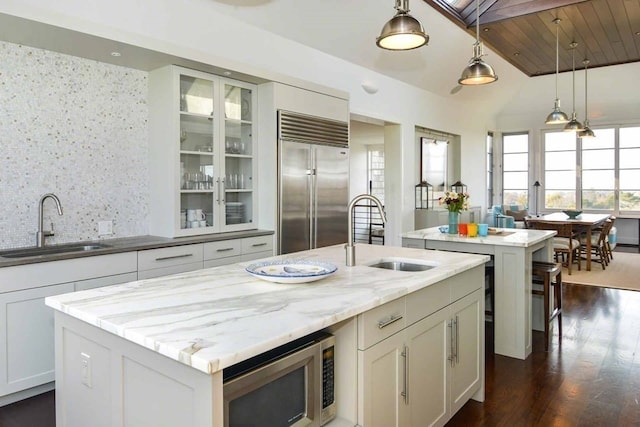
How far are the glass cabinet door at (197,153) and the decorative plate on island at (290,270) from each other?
5.54ft

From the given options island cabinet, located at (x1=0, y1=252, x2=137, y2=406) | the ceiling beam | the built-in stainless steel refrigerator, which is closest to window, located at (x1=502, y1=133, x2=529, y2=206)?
the ceiling beam

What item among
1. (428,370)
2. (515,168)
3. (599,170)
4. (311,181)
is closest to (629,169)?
(599,170)

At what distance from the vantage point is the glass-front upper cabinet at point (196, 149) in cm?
368

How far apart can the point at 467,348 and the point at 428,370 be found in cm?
53

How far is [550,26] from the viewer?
19.9ft

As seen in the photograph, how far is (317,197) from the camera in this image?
15.3 feet

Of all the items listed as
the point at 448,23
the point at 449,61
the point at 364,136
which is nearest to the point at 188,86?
the point at 448,23

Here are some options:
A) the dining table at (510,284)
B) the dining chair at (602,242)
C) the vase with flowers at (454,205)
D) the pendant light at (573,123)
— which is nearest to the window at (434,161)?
the pendant light at (573,123)

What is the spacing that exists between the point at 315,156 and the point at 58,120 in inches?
90.2

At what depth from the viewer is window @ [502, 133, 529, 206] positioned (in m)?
10.6

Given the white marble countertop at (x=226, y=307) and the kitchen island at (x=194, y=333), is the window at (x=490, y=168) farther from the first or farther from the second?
the kitchen island at (x=194, y=333)

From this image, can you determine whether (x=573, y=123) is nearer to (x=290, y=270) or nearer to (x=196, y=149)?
(x=196, y=149)

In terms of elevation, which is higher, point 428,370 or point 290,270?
point 290,270

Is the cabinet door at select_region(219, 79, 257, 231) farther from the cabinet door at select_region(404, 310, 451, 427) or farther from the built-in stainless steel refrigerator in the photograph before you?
the cabinet door at select_region(404, 310, 451, 427)
